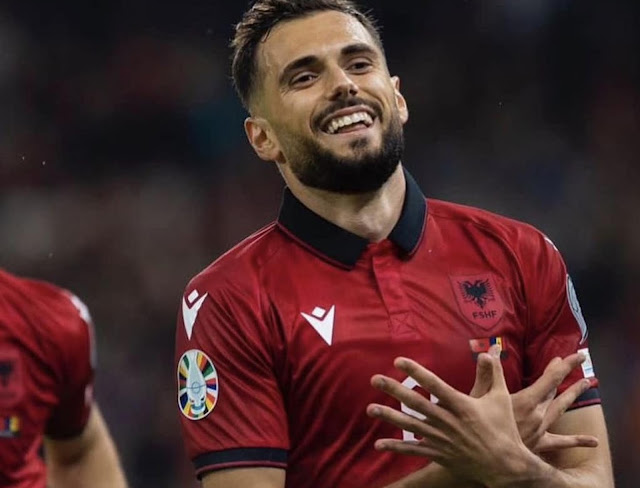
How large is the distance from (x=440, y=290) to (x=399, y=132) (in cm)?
40

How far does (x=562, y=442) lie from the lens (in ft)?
10.6

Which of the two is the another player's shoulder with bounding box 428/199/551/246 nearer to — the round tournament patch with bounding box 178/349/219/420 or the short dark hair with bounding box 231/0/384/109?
the short dark hair with bounding box 231/0/384/109

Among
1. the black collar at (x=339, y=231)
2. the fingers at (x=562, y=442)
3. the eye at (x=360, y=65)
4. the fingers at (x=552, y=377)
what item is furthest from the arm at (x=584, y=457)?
the eye at (x=360, y=65)

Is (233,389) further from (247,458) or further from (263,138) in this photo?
(263,138)

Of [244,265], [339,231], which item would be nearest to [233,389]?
[244,265]

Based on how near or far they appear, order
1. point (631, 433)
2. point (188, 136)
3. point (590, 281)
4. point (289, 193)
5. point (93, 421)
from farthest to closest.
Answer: point (188, 136), point (590, 281), point (631, 433), point (93, 421), point (289, 193)

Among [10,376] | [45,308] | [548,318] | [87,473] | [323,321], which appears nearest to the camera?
[323,321]

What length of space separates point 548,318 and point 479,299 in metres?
0.19

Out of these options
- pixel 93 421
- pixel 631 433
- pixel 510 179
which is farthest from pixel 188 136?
pixel 93 421

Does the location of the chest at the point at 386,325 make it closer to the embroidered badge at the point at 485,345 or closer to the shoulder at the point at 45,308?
the embroidered badge at the point at 485,345

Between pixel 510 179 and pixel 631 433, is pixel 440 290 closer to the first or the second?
pixel 631 433

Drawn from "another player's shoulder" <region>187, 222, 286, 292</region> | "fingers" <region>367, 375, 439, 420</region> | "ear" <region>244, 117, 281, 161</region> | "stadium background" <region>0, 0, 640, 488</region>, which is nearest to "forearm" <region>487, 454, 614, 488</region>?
"fingers" <region>367, 375, 439, 420</region>

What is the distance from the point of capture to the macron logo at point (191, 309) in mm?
3523

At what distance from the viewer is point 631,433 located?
7.51 meters
